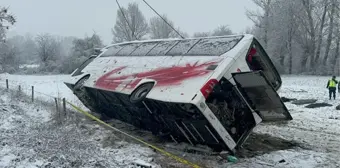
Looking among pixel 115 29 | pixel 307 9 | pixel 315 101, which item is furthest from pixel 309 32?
pixel 115 29

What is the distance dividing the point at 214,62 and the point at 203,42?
1.30 m

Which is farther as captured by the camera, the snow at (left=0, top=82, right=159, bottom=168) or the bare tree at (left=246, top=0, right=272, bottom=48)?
the bare tree at (left=246, top=0, right=272, bottom=48)

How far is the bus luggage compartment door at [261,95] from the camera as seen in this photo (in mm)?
5927

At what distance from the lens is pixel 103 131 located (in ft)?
30.6

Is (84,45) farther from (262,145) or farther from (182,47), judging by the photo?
(262,145)

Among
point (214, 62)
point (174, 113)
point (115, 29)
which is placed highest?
point (214, 62)

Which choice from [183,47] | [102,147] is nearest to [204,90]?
[183,47]

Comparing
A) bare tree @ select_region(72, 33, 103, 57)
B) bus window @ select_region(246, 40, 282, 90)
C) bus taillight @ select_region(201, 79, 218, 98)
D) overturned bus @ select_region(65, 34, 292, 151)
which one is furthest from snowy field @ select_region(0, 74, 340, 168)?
bare tree @ select_region(72, 33, 103, 57)

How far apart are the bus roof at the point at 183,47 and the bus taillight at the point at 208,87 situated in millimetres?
990

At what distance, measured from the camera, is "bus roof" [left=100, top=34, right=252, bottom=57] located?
7184mm

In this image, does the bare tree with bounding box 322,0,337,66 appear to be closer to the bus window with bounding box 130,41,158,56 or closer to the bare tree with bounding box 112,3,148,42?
the bare tree with bounding box 112,3,148,42

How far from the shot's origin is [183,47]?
8094 mm

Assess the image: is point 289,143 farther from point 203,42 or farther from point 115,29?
point 115,29

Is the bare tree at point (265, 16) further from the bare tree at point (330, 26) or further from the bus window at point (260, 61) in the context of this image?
the bus window at point (260, 61)
